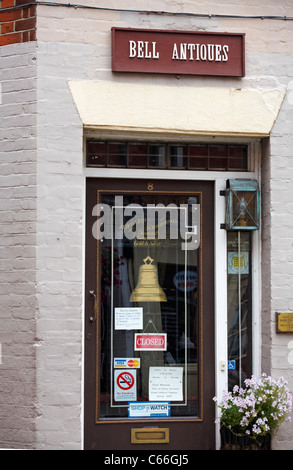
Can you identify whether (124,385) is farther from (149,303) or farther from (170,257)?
(170,257)

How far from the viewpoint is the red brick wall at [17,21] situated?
525cm

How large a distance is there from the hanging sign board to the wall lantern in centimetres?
99

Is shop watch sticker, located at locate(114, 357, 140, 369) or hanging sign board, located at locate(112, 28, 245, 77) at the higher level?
hanging sign board, located at locate(112, 28, 245, 77)

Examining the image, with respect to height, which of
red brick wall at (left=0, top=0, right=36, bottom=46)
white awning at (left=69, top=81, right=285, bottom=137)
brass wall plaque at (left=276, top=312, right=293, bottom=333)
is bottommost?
brass wall plaque at (left=276, top=312, right=293, bottom=333)

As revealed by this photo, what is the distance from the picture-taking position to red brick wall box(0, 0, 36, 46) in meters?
5.25

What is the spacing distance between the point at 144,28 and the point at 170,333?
269 cm

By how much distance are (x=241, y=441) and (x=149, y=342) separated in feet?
3.77

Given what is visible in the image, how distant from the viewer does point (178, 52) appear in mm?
5355

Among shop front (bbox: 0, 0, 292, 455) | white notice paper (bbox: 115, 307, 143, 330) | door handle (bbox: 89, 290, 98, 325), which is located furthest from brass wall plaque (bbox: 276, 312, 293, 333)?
door handle (bbox: 89, 290, 98, 325)

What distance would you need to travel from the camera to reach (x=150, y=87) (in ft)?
17.5

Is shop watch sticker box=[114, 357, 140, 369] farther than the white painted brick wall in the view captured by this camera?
Yes

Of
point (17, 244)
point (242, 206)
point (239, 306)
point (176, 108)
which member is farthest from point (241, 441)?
point (176, 108)

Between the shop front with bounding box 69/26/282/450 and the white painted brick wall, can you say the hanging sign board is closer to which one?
the shop front with bounding box 69/26/282/450

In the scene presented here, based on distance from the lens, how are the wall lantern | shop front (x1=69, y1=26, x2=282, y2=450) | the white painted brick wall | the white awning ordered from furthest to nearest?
the wall lantern < shop front (x1=69, y1=26, x2=282, y2=450) < the white awning < the white painted brick wall
